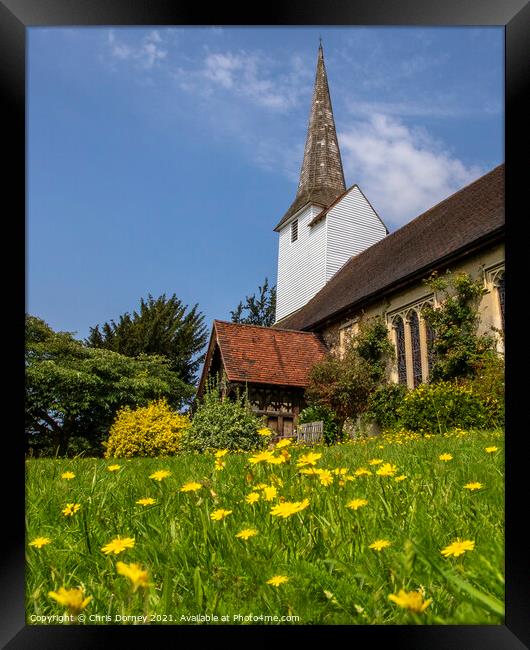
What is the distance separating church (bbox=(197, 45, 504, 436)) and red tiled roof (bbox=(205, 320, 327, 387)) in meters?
0.04

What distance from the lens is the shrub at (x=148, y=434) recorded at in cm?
1402

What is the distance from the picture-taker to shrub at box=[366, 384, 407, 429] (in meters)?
15.5

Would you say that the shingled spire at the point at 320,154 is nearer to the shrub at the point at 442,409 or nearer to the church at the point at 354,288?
the church at the point at 354,288

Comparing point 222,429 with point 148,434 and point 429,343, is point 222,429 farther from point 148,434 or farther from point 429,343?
point 429,343

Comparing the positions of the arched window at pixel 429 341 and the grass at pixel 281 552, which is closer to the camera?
the grass at pixel 281 552

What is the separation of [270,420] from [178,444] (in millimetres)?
4594

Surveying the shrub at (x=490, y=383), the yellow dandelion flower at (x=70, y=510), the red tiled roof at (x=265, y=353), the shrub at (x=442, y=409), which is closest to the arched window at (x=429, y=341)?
the shrub at (x=442, y=409)

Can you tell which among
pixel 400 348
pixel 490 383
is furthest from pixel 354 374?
pixel 490 383

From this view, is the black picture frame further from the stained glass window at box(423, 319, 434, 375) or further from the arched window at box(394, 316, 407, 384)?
the arched window at box(394, 316, 407, 384)

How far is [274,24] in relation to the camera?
156 cm

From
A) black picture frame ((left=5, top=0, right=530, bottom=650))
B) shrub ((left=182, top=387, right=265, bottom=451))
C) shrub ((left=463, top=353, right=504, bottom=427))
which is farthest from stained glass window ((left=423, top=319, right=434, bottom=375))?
black picture frame ((left=5, top=0, right=530, bottom=650))

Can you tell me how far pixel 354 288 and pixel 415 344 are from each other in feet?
13.4
